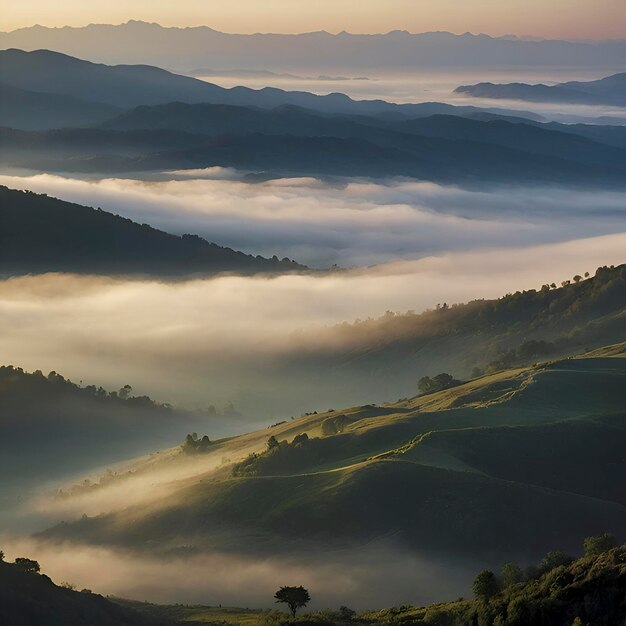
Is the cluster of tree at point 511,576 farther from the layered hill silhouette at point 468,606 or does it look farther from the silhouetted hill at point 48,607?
the silhouetted hill at point 48,607

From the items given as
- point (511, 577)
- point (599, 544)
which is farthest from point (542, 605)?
point (599, 544)

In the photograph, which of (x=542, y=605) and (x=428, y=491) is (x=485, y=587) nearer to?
(x=542, y=605)

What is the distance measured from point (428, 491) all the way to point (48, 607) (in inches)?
2618

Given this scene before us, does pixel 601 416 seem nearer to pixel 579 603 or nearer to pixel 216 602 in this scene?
pixel 216 602

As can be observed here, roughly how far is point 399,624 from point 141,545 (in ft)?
236

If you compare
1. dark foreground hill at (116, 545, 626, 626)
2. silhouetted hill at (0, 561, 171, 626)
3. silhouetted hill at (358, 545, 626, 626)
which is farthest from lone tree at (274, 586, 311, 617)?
silhouetted hill at (358, 545, 626, 626)

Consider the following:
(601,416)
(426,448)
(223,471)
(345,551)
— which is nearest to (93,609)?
(345,551)

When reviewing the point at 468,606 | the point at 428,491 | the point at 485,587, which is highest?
the point at 428,491

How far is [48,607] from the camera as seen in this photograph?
3772 inches

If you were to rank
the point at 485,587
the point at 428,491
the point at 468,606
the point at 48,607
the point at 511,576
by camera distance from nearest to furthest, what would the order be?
the point at 468,606, the point at 485,587, the point at 48,607, the point at 511,576, the point at 428,491

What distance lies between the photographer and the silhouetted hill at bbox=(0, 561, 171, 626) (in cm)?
9406

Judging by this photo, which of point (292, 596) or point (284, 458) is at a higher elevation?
point (284, 458)

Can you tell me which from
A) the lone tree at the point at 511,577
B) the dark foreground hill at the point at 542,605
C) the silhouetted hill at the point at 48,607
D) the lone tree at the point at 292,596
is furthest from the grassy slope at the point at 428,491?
the silhouetted hill at the point at 48,607

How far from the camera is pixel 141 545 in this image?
526ft
